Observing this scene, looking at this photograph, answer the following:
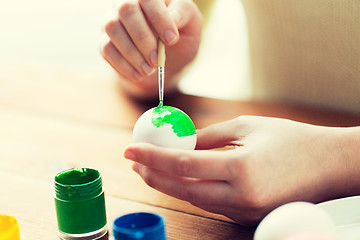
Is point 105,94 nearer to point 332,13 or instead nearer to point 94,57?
point 332,13

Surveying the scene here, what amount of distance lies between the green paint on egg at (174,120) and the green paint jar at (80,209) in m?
0.13

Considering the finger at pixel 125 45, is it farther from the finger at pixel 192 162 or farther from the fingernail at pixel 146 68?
the finger at pixel 192 162

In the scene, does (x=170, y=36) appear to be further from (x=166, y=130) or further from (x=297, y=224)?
(x=297, y=224)

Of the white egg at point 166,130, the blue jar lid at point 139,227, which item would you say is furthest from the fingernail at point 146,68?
the blue jar lid at point 139,227

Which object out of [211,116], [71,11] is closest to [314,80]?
[211,116]

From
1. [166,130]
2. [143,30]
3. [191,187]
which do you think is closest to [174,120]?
[166,130]

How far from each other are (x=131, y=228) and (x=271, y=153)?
0.23 meters

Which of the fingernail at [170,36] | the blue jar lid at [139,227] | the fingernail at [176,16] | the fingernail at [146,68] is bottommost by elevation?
the blue jar lid at [139,227]

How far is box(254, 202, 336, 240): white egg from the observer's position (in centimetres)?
60

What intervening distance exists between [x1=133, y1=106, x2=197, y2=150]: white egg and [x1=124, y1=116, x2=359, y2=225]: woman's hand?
50mm

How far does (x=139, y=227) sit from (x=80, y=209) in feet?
0.41

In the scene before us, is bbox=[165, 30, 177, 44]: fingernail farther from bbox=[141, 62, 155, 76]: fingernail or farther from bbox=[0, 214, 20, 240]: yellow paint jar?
bbox=[0, 214, 20, 240]: yellow paint jar

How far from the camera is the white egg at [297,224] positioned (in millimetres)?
595

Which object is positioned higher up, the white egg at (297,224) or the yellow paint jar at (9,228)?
the white egg at (297,224)
